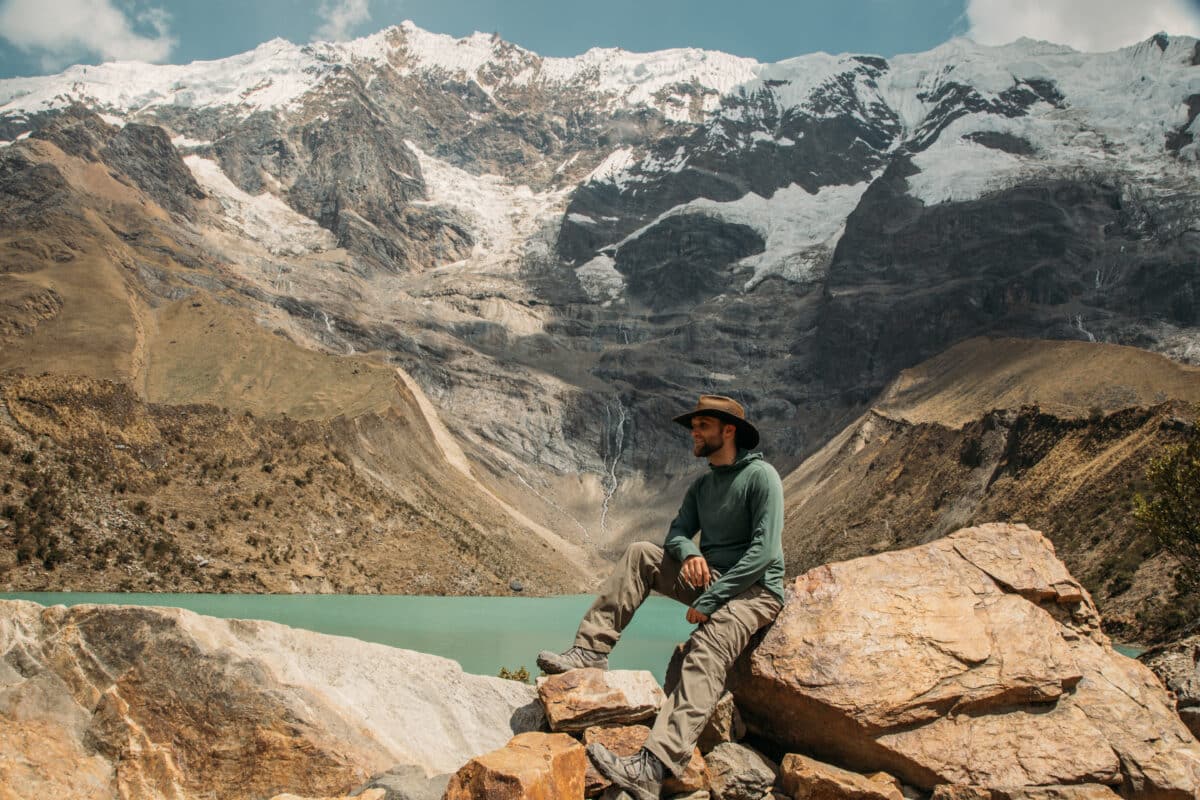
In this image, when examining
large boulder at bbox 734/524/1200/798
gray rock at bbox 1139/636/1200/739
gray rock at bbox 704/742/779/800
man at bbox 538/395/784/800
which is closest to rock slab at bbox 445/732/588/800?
man at bbox 538/395/784/800

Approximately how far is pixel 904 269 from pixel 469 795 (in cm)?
18218

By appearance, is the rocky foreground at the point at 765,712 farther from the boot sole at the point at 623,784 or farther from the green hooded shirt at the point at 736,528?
the green hooded shirt at the point at 736,528

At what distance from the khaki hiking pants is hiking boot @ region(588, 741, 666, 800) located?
0.29 feet

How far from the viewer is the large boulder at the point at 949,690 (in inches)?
283

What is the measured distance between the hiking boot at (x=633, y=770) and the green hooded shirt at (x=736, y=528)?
1.29 m

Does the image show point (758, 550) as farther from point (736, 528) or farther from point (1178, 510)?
point (1178, 510)

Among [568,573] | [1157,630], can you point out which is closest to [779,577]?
[1157,630]

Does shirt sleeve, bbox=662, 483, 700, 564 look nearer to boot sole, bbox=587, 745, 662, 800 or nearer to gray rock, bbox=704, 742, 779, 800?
gray rock, bbox=704, 742, 779, 800

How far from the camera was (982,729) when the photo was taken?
24.1 feet

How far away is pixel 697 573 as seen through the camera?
758 centimetres

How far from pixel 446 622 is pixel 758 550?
4895 cm

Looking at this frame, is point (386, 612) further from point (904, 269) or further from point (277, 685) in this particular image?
point (904, 269)

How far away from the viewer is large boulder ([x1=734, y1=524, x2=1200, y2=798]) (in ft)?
23.6

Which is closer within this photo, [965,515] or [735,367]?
[965,515]
